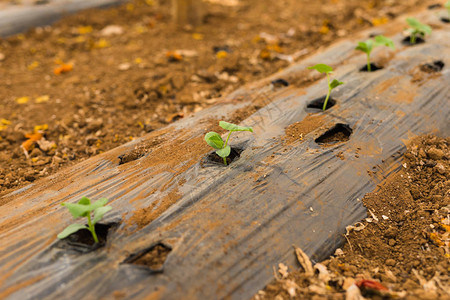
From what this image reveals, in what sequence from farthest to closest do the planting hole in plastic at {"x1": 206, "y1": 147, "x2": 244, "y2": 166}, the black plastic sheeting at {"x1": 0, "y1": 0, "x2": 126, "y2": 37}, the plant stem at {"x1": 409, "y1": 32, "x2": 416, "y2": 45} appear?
the black plastic sheeting at {"x1": 0, "y1": 0, "x2": 126, "y2": 37} → the plant stem at {"x1": 409, "y1": 32, "x2": 416, "y2": 45} → the planting hole in plastic at {"x1": 206, "y1": 147, "x2": 244, "y2": 166}

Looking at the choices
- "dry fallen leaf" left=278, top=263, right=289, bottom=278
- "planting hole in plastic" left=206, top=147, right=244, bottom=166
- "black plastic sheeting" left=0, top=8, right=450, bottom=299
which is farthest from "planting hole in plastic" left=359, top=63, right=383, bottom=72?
"dry fallen leaf" left=278, top=263, right=289, bottom=278

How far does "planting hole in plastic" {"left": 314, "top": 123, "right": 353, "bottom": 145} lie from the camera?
220 cm

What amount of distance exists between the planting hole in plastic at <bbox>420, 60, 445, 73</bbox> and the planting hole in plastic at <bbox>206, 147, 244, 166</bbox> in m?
1.81

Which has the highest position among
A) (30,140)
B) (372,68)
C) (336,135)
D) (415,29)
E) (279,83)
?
(415,29)

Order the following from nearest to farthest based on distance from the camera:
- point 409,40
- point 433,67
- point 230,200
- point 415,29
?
point 230,200 → point 433,67 → point 415,29 → point 409,40

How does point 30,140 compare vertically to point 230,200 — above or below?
below

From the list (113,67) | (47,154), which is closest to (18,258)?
(47,154)

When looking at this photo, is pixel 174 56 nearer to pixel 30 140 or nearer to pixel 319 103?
pixel 30 140

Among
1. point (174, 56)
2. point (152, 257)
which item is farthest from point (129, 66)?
point (152, 257)

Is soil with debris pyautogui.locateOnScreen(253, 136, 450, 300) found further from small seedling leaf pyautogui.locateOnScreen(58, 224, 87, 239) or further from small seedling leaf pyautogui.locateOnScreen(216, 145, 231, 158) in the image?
small seedling leaf pyautogui.locateOnScreen(58, 224, 87, 239)

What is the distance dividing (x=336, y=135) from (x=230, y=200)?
0.93 m

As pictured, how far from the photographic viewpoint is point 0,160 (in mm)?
2742

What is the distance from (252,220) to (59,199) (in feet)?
3.45

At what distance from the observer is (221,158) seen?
206 cm
